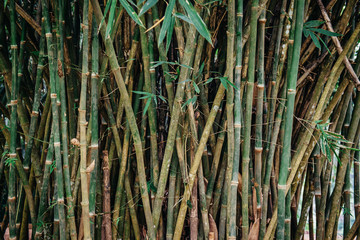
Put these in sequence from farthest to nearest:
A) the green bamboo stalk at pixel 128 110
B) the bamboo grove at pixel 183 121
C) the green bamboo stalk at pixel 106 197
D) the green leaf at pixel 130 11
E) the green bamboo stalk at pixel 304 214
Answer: the green bamboo stalk at pixel 304 214 < the green bamboo stalk at pixel 106 197 < the bamboo grove at pixel 183 121 < the green bamboo stalk at pixel 128 110 < the green leaf at pixel 130 11

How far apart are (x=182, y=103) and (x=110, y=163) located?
372 millimetres

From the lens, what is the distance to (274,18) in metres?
1.26

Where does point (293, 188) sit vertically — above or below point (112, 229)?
above

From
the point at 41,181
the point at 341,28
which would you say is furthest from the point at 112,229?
the point at 341,28

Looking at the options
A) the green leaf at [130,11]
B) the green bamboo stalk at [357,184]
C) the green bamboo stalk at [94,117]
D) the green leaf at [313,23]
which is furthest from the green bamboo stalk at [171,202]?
the green bamboo stalk at [357,184]

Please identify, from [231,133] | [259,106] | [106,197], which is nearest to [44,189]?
[106,197]

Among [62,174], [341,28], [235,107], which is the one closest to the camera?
[235,107]

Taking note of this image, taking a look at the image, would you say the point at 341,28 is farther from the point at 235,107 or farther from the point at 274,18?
the point at 235,107

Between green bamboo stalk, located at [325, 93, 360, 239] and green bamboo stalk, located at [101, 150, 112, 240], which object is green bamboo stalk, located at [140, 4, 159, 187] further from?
green bamboo stalk, located at [325, 93, 360, 239]

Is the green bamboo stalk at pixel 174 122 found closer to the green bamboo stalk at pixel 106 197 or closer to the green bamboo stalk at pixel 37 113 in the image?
the green bamboo stalk at pixel 106 197

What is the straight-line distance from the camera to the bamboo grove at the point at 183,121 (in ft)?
3.33

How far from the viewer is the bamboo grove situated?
101 centimetres

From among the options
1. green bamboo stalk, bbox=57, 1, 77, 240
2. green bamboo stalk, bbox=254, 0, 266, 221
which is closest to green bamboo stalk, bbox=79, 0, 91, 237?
green bamboo stalk, bbox=57, 1, 77, 240

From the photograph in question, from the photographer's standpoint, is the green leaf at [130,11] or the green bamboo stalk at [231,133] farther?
the green bamboo stalk at [231,133]
